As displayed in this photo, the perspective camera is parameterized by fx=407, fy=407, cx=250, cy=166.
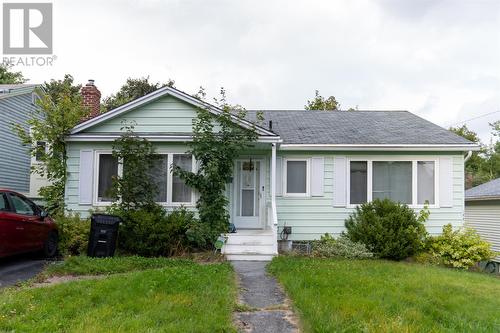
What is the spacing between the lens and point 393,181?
11812 mm

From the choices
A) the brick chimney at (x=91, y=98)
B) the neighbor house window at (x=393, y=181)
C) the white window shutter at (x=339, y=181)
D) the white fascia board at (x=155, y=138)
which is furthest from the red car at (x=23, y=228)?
the neighbor house window at (x=393, y=181)

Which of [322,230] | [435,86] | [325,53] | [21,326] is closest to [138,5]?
[325,53]

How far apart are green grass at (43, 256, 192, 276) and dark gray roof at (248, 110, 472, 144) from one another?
498cm

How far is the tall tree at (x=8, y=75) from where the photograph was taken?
3064 centimetres

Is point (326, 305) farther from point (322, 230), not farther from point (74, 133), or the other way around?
point (74, 133)

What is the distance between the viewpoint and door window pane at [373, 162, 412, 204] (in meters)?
11.8

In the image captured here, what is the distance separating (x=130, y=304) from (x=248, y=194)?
6840mm

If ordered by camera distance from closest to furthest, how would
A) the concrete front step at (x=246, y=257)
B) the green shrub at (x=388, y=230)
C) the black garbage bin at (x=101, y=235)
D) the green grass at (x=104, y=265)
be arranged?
the green grass at (x=104, y=265) < the black garbage bin at (x=101, y=235) < the concrete front step at (x=246, y=257) < the green shrub at (x=388, y=230)

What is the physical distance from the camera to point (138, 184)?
10.4m

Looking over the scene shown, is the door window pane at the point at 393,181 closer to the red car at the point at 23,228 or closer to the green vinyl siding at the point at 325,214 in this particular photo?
the green vinyl siding at the point at 325,214

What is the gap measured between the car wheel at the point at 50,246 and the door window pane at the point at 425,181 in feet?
32.2

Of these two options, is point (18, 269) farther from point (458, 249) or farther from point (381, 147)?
point (458, 249)

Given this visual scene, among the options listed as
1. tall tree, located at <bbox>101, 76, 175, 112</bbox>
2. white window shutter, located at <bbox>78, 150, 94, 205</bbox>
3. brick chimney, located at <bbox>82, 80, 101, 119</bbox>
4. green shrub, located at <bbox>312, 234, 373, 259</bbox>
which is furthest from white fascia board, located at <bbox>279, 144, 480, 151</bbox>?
tall tree, located at <bbox>101, 76, 175, 112</bbox>

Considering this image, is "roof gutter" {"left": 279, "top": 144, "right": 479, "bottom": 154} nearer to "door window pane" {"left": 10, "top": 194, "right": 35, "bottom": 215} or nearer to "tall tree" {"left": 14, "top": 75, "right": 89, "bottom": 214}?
"tall tree" {"left": 14, "top": 75, "right": 89, "bottom": 214}
